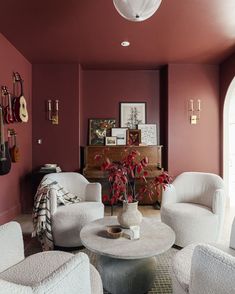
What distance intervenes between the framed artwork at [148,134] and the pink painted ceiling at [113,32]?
3.88 ft

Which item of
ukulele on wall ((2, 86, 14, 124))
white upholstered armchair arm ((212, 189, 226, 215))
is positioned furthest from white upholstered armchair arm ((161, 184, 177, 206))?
ukulele on wall ((2, 86, 14, 124))

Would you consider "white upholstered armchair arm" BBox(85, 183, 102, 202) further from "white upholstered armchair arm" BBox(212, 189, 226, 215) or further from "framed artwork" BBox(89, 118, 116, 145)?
"framed artwork" BBox(89, 118, 116, 145)

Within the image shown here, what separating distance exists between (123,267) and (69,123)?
3023mm

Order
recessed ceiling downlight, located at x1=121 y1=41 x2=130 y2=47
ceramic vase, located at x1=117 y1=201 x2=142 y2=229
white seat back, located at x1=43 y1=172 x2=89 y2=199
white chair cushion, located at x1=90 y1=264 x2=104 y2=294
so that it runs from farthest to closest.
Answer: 1. recessed ceiling downlight, located at x1=121 y1=41 x2=130 y2=47
2. white seat back, located at x1=43 y1=172 x2=89 y2=199
3. ceramic vase, located at x1=117 y1=201 x2=142 y2=229
4. white chair cushion, located at x1=90 y1=264 x2=104 y2=294

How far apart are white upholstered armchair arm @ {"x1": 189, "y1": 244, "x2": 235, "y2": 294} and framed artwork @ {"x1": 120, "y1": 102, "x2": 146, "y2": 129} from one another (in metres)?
3.75

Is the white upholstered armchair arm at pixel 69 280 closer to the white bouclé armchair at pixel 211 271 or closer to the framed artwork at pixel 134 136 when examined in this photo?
the white bouclé armchair at pixel 211 271

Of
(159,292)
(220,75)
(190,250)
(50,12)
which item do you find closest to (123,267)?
(159,292)

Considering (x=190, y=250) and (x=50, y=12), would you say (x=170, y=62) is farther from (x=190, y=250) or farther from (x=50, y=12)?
(x=190, y=250)

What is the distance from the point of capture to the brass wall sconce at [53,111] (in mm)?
4352

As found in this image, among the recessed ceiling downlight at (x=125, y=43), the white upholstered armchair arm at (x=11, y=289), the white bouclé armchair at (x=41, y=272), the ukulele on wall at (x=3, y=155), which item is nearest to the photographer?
the white upholstered armchair arm at (x=11, y=289)

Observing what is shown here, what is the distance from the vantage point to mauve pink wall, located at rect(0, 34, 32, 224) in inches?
132

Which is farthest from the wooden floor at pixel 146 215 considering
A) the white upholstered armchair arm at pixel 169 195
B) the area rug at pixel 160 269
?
the white upholstered armchair arm at pixel 169 195

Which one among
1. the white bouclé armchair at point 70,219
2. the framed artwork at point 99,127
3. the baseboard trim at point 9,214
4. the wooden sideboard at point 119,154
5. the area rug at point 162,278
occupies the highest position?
the framed artwork at point 99,127

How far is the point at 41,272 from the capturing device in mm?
1425
